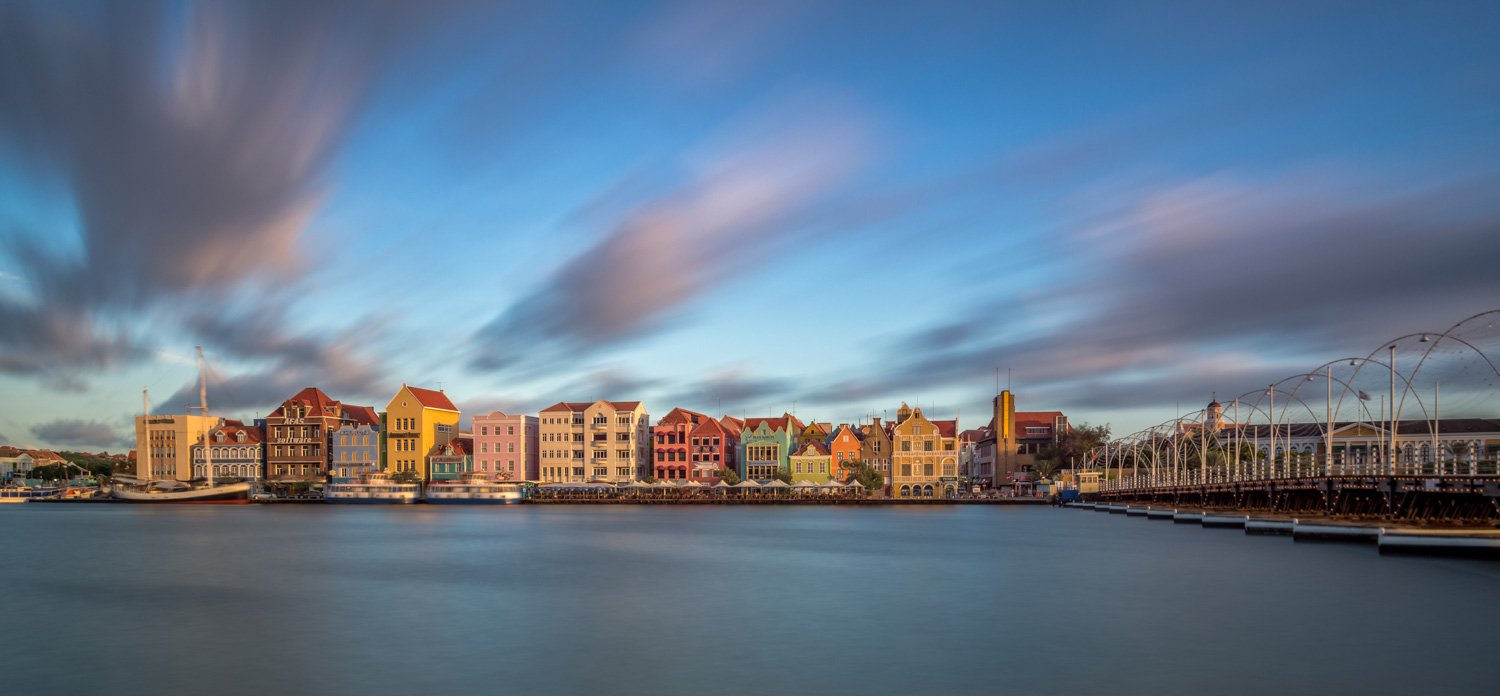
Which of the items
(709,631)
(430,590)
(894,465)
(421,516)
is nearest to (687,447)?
(894,465)

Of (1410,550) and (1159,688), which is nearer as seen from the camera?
(1159,688)

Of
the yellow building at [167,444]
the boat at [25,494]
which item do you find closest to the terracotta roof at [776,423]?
the yellow building at [167,444]

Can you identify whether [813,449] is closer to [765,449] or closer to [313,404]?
[765,449]

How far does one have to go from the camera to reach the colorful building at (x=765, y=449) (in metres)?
127

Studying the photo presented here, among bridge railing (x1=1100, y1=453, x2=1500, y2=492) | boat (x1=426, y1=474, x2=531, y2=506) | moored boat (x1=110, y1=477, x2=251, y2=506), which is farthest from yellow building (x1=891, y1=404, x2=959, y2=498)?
moored boat (x1=110, y1=477, x2=251, y2=506)

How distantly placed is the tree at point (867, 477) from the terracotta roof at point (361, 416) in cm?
6873

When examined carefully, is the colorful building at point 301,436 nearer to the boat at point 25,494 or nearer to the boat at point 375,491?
the boat at point 375,491

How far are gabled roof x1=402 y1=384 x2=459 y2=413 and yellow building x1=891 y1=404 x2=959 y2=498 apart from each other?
203ft

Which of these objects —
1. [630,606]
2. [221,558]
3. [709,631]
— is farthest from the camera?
[221,558]

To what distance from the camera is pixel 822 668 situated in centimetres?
2342

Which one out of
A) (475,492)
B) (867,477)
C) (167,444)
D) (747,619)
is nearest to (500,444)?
(475,492)

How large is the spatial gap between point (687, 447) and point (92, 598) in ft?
305

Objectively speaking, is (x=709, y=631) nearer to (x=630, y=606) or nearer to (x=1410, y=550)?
(x=630, y=606)

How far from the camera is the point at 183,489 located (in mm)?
134375
